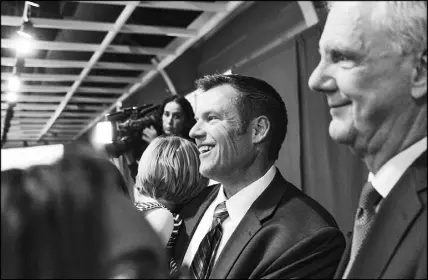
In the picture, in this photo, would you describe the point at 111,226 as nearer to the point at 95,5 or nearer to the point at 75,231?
the point at 75,231

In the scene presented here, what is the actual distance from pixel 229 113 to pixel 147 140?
157 centimetres

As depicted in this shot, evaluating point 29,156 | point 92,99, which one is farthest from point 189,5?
point 92,99

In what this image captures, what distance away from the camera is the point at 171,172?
5.52 ft

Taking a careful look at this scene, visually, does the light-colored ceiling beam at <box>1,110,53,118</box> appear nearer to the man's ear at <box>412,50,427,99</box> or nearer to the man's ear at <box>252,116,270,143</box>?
the man's ear at <box>252,116,270,143</box>

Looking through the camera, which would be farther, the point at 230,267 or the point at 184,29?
the point at 184,29

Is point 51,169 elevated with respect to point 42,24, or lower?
lower

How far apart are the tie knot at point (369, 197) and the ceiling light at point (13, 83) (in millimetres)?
6444

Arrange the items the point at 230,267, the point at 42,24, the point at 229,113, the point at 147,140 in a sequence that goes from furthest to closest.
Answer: the point at 42,24 → the point at 147,140 → the point at 229,113 → the point at 230,267

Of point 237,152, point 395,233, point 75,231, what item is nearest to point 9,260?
point 75,231

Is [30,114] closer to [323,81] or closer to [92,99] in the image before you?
[92,99]

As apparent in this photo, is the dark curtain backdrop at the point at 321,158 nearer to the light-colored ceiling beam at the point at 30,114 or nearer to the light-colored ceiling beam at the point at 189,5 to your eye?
the light-colored ceiling beam at the point at 189,5

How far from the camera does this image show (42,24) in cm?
480

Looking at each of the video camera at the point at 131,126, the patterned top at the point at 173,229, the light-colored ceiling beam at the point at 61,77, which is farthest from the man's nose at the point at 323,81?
the light-colored ceiling beam at the point at 61,77

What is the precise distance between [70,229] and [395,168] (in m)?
0.47
